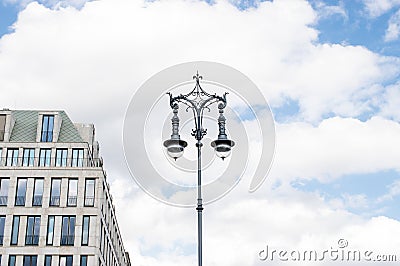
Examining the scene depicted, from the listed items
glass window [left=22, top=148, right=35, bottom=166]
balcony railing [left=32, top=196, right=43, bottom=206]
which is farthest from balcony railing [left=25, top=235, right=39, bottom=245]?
glass window [left=22, top=148, right=35, bottom=166]

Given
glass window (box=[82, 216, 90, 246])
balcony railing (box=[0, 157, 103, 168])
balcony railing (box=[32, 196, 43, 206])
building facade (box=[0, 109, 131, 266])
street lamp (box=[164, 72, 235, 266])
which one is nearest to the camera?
street lamp (box=[164, 72, 235, 266])

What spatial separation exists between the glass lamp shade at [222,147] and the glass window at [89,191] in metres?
50.8

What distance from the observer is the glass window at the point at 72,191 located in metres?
69.6

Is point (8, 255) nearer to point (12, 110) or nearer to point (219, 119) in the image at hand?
point (12, 110)

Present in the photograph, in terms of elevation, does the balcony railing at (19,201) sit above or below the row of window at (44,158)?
below

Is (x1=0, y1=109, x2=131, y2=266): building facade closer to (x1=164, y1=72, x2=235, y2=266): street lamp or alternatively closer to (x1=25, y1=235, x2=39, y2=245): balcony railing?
(x1=25, y1=235, x2=39, y2=245): balcony railing

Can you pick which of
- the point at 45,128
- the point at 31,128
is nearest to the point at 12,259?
the point at 45,128

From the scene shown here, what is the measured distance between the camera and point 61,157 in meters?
73.1

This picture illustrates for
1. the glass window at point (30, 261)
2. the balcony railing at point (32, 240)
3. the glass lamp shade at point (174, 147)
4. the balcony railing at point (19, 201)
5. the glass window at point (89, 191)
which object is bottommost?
the glass lamp shade at point (174, 147)

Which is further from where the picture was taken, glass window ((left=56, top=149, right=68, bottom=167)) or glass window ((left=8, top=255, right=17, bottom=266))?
glass window ((left=56, top=149, right=68, bottom=167))

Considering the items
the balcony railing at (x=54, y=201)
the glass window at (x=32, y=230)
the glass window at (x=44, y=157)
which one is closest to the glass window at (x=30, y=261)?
the glass window at (x=32, y=230)

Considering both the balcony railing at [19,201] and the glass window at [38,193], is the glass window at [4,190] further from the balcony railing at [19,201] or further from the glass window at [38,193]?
the glass window at [38,193]

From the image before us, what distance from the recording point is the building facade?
67.1m

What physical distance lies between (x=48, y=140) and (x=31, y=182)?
5787 mm
